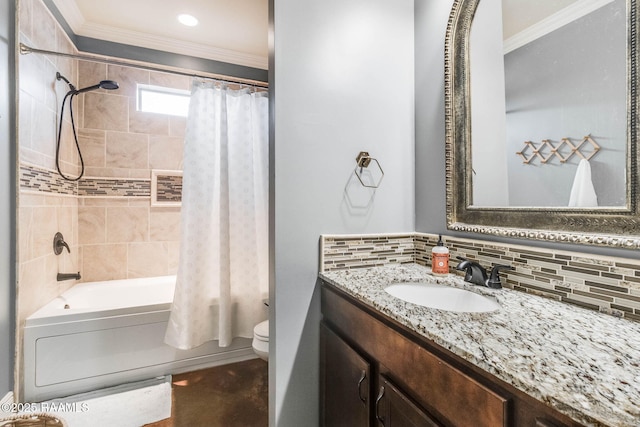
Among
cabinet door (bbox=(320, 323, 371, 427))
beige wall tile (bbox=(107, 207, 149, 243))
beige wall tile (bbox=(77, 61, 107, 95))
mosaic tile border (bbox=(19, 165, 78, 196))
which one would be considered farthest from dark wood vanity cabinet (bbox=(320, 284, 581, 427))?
beige wall tile (bbox=(77, 61, 107, 95))

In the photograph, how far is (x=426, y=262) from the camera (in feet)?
4.66

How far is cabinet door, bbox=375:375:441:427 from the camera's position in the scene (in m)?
0.71

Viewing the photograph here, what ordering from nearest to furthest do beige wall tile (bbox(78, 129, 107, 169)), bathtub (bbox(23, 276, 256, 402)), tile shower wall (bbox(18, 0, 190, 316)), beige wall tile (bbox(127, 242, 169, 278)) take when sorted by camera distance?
bathtub (bbox(23, 276, 256, 402)) < tile shower wall (bbox(18, 0, 190, 316)) < beige wall tile (bbox(78, 129, 107, 169)) < beige wall tile (bbox(127, 242, 169, 278))

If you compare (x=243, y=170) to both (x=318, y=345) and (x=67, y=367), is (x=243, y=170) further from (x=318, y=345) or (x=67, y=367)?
(x=67, y=367)

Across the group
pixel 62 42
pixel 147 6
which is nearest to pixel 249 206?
pixel 147 6

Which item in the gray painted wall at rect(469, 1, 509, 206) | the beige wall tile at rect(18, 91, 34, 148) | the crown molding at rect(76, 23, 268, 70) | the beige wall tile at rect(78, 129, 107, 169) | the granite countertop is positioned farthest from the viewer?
the beige wall tile at rect(78, 129, 107, 169)

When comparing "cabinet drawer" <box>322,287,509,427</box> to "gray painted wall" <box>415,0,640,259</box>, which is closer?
"cabinet drawer" <box>322,287,509,427</box>

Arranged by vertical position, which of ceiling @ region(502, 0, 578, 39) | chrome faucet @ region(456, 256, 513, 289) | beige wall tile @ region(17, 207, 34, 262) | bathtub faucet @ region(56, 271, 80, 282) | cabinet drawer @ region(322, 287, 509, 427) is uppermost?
ceiling @ region(502, 0, 578, 39)

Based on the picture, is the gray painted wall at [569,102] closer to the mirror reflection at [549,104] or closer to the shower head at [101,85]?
the mirror reflection at [549,104]

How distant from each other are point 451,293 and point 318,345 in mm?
636

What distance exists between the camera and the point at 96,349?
6.06 feet

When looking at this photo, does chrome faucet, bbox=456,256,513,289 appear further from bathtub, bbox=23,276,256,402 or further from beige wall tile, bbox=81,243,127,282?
beige wall tile, bbox=81,243,127,282

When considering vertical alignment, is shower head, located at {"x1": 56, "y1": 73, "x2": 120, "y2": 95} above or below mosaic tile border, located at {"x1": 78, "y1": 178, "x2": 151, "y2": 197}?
above

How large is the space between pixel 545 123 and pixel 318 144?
0.84m
